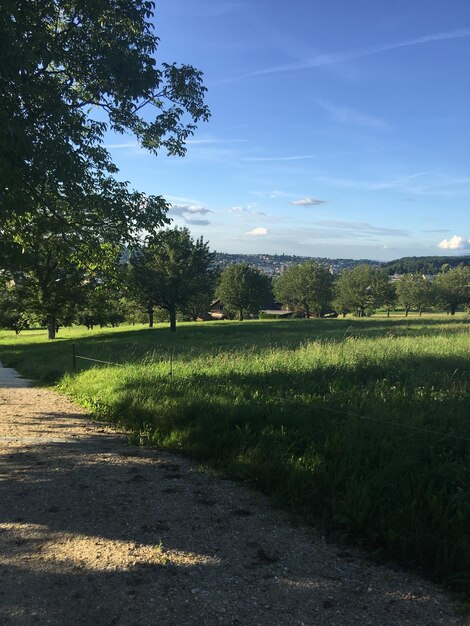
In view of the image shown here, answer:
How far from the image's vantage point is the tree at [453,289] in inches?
3086

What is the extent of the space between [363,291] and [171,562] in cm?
7736

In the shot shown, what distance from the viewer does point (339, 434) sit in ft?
16.3

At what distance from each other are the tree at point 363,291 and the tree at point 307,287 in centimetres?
321

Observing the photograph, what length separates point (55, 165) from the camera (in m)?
6.48

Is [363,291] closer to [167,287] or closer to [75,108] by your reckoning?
[167,287]

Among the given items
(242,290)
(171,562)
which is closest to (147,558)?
(171,562)

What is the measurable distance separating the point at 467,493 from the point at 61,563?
3211 millimetres

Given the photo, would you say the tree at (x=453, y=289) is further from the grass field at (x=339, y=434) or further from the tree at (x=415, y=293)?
the grass field at (x=339, y=434)

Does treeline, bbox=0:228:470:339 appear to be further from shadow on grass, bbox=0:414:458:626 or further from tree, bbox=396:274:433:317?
shadow on grass, bbox=0:414:458:626

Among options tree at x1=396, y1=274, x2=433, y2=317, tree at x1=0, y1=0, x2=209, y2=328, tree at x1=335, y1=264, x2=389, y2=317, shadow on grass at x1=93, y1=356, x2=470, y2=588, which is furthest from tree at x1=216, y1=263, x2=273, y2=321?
shadow on grass at x1=93, y1=356, x2=470, y2=588

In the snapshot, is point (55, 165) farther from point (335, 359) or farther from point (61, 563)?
point (335, 359)

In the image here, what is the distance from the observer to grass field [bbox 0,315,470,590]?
3674mm

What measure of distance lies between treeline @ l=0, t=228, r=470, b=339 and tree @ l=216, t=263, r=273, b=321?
13 cm

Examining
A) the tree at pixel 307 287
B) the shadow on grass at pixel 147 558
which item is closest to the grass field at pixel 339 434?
the shadow on grass at pixel 147 558
